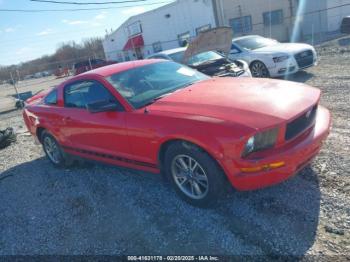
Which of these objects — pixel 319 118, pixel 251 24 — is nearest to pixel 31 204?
pixel 319 118

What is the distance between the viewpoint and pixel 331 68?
401 inches

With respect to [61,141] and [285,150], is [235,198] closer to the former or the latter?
[285,150]

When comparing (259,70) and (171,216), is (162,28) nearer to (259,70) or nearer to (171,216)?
(259,70)

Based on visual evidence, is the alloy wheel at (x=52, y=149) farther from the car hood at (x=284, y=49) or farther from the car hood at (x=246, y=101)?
the car hood at (x=284, y=49)

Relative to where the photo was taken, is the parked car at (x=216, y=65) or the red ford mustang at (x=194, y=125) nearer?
the red ford mustang at (x=194, y=125)

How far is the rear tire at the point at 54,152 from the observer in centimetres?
554

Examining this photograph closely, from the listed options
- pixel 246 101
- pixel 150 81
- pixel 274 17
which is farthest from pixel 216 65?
pixel 274 17

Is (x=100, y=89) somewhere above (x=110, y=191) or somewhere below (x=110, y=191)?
above

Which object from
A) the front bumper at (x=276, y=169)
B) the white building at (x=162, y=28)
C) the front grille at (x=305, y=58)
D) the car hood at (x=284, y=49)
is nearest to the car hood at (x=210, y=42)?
the car hood at (x=284, y=49)

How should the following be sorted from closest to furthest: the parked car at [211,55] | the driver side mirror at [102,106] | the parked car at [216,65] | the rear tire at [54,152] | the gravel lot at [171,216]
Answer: the gravel lot at [171,216] → the driver side mirror at [102,106] → the rear tire at [54,152] → the parked car at [216,65] → the parked car at [211,55]

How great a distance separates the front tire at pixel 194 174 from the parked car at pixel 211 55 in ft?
14.8

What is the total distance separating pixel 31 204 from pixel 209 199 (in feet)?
8.77

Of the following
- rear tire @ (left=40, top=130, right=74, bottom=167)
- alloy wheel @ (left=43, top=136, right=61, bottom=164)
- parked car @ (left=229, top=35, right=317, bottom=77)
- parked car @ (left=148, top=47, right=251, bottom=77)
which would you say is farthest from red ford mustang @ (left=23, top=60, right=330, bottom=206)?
parked car @ (left=229, top=35, right=317, bottom=77)

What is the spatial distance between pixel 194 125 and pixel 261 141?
25.8 inches
